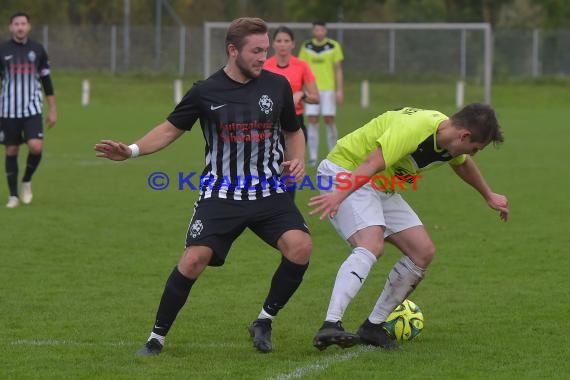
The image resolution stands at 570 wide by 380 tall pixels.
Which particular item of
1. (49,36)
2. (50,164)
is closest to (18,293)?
(50,164)

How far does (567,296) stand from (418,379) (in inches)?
111

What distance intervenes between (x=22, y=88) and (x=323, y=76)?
23.8 feet

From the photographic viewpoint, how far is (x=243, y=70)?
643 centimetres

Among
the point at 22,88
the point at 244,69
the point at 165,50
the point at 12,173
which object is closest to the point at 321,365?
the point at 244,69

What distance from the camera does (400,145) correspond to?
637cm

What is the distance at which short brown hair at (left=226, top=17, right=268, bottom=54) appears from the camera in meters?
6.35

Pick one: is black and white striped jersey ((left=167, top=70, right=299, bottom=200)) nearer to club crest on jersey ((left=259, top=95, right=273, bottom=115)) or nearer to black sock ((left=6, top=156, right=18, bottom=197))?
club crest on jersey ((left=259, top=95, right=273, bottom=115))

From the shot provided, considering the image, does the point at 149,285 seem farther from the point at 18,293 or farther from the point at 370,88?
the point at 370,88

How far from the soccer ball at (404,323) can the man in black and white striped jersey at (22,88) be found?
23.8ft

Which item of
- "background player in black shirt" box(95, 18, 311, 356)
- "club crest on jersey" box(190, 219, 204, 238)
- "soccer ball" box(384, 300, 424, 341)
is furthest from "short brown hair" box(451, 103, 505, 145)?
"club crest on jersey" box(190, 219, 204, 238)

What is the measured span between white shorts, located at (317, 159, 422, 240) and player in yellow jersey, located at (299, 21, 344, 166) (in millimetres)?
11147

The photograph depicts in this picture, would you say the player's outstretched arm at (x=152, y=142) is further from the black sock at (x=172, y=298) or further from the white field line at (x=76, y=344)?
the white field line at (x=76, y=344)

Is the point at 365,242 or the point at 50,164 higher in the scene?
the point at 365,242

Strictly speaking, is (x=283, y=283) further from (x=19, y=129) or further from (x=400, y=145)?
(x=19, y=129)
